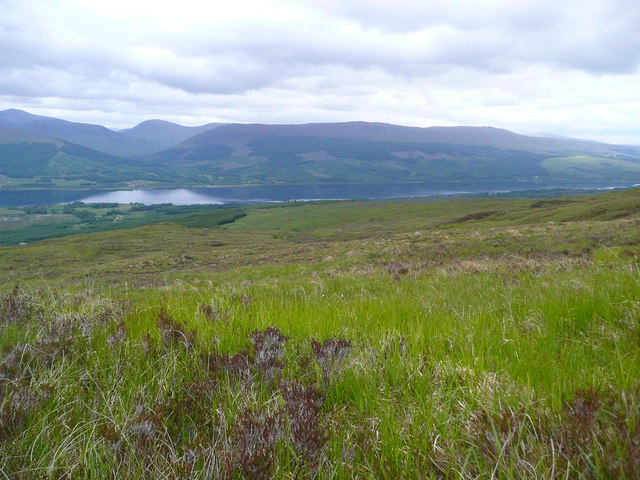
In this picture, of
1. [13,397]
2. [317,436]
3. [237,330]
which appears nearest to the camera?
[317,436]

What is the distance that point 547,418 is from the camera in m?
1.95

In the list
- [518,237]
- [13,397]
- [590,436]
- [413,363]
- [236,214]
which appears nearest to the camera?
[590,436]

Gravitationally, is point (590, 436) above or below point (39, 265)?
above

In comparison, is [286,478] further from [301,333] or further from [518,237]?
[518,237]

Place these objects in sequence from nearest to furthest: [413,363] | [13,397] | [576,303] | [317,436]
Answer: [317,436] → [13,397] → [413,363] → [576,303]

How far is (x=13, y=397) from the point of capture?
2367mm

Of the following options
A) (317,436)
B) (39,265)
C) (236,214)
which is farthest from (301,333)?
(236,214)

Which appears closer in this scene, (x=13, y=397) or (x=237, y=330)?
(x=13, y=397)

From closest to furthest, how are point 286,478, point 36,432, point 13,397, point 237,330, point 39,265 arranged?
point 286,478 → point 36,432 → point 13,397 → point 237,330 → point 39,265

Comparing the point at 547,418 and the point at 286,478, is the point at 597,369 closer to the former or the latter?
the point at 547,418

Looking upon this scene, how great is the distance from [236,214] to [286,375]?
172 metres

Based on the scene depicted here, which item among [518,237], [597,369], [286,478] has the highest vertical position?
[597,369]

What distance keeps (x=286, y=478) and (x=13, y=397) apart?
1851mm

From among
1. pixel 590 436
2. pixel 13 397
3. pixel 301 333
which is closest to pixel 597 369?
pixel 590 436
